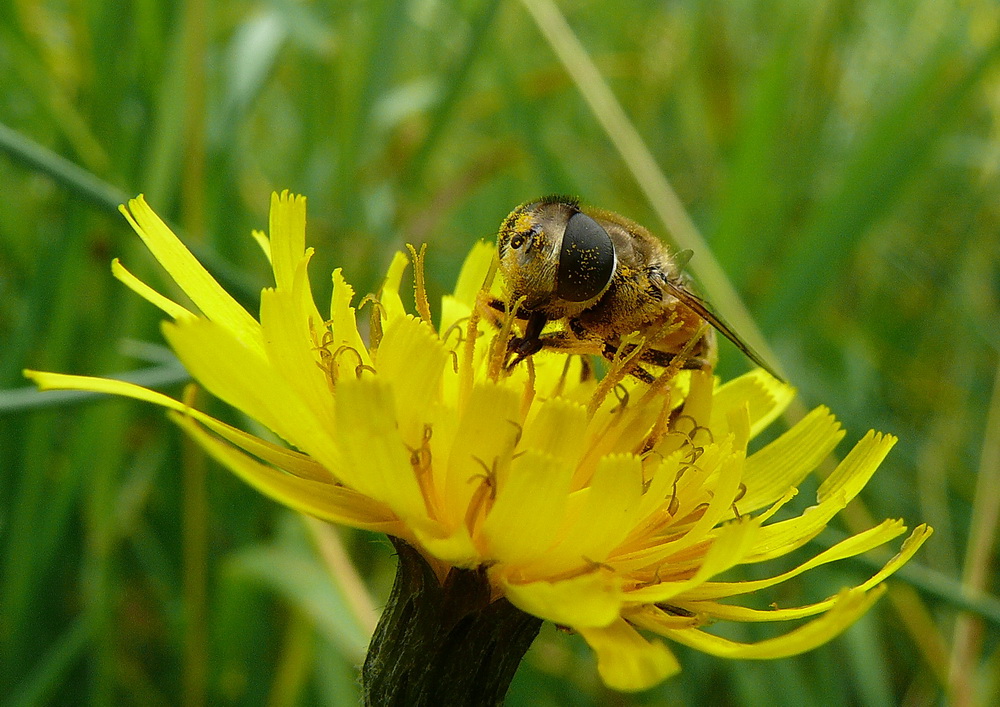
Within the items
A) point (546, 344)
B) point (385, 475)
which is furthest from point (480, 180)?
point (385, 475)

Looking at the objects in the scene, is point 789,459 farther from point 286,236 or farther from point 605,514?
point 286,236

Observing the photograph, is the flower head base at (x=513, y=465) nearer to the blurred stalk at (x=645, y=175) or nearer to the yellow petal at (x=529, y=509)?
the yellow petal at (x=529, y=509)

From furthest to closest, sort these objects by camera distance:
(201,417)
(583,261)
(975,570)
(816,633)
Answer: (975,570) < (583,261) < (201,417) < (816,633)

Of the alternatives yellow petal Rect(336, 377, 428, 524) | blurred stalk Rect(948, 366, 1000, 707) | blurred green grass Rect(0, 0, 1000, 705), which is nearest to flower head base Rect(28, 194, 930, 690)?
yellow petal Rect(336, 377, 428, 524)

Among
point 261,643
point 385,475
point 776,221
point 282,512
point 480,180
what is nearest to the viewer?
point 385,475

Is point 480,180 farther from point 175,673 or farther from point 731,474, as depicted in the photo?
point 731,474

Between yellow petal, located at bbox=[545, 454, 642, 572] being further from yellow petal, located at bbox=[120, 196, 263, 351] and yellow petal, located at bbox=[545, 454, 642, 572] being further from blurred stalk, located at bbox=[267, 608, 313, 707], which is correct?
blurred stalk, located at bbox=[267, 608, 313, 707]

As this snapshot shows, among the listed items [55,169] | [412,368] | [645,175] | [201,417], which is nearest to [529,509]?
[412,368]

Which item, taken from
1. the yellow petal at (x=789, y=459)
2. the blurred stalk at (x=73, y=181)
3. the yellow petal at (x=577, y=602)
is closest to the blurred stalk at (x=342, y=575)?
the blurred stalk at (x=73, y=181)
